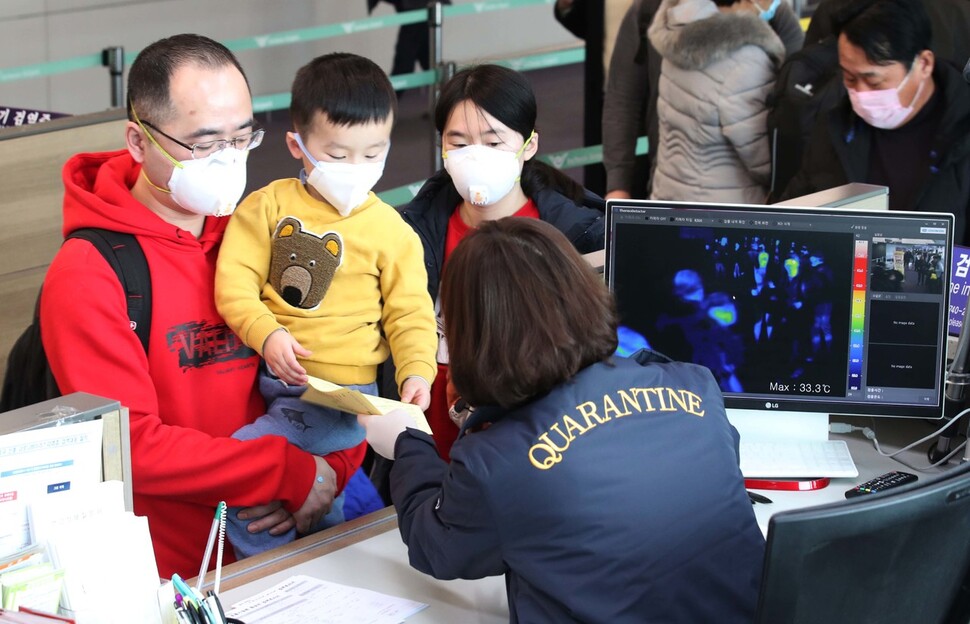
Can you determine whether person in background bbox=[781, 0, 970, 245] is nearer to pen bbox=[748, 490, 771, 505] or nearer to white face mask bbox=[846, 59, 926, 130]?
white face mask bbox=[846, 59, 926, 130]

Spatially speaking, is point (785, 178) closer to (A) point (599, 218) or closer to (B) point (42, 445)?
(A) point (599, 218)

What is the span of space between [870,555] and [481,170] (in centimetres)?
135

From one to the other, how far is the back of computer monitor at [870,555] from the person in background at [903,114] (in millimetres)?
2013

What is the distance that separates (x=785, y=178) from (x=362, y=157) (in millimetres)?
2303

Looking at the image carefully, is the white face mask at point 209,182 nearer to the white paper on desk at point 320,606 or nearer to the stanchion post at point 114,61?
the white paper on desk at point 320,606

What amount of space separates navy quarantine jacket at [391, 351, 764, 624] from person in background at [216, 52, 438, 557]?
1.66ft

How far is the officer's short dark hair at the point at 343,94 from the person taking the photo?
213 cm

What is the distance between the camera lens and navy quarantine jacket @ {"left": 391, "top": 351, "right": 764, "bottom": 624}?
1553 millimetres

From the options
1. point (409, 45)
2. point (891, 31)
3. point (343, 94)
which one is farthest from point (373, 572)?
point (409, 45)

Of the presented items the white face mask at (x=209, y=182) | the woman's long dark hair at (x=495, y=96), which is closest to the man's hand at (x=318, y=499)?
the white face mask at (x=209, y=182)

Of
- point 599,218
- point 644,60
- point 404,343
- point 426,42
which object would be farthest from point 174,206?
point 426,42

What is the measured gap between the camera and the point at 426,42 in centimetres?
817

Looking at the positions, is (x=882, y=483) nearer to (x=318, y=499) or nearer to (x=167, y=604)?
(x=318, y=499)

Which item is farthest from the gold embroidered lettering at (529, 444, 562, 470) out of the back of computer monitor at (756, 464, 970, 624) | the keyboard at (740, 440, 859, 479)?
the keyboard at (740, 440, 859, 479)
